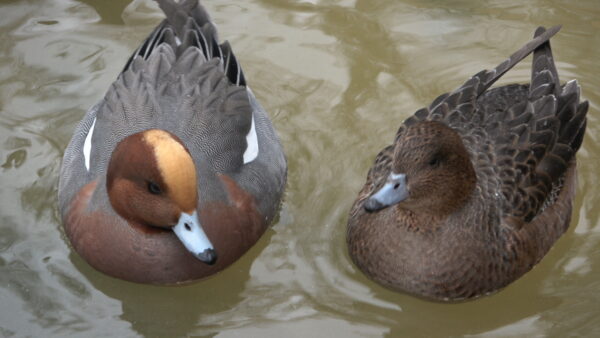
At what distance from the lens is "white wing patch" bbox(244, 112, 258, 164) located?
215 inches

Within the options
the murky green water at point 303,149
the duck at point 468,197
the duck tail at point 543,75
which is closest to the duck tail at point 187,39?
Result: the murky green water at point 303,149

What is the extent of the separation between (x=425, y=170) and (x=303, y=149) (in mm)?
1554

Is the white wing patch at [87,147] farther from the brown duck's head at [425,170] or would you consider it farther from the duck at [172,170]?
the brown duck's head at [425,170]

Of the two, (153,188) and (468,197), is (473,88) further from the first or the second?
(153,188)

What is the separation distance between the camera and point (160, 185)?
4625mm

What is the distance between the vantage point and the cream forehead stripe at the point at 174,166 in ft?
15.0

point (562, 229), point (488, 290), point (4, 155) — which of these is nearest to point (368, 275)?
point (488, 290)

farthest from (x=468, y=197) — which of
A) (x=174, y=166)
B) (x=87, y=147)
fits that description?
(x=87, y=147)

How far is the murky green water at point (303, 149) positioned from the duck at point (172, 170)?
23cm

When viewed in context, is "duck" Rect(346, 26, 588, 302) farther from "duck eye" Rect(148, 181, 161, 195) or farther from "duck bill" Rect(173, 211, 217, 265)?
"duck eye" Rect(148, 181, 161, 195)

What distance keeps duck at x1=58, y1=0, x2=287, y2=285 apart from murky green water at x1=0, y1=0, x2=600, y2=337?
0.23 meters

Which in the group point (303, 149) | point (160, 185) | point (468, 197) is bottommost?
point (303, 149)

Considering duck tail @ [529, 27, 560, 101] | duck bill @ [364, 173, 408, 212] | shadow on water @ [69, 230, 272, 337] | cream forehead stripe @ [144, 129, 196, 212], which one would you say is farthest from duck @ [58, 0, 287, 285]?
duck tail @ [529, 27, 560, 101]

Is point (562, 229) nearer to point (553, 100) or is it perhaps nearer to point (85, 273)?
point (553, 100)
